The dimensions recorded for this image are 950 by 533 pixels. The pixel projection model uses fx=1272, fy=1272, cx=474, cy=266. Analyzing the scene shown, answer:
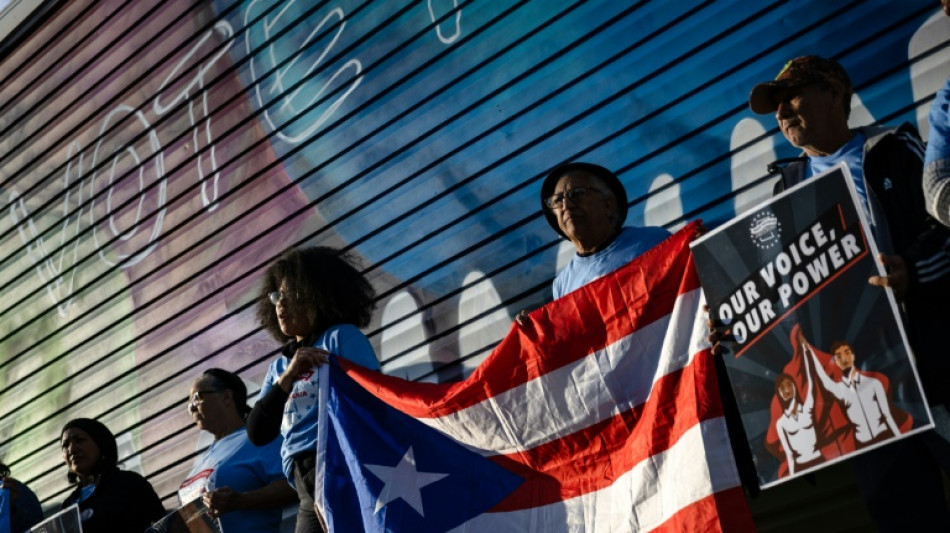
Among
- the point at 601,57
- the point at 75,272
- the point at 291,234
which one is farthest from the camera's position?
the point at 75,272

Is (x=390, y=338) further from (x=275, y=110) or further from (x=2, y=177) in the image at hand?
(x=2, y=177)

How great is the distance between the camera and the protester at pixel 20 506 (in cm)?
763

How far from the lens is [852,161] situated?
3.83 m

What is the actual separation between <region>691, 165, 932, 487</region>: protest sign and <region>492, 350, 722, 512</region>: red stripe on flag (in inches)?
7.3

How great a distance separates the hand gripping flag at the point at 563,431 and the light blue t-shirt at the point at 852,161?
429mm

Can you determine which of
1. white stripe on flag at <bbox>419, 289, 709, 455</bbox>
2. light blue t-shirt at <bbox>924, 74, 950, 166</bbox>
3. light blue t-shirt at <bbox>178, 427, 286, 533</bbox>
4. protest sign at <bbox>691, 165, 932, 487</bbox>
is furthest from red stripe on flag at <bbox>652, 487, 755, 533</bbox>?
light blue t-shirt at <bbox>178, 427, 286, 533</bbox>

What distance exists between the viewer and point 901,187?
365 centimetres

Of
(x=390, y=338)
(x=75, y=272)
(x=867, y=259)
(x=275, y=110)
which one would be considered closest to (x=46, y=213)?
(x=75, y=272)

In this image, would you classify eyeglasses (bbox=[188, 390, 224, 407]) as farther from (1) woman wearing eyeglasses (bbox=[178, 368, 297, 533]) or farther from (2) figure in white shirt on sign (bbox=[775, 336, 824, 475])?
(2) figure in white shirt on sign (bbox=[775, 336, 824, 475])

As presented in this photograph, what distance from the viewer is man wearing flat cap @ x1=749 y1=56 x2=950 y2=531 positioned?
3.47m

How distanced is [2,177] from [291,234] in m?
3.64

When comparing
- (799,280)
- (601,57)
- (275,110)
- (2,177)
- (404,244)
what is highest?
(2,177)

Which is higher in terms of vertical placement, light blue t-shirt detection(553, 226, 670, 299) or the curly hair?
the curly hair

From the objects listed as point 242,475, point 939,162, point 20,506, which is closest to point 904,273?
point 939,162
